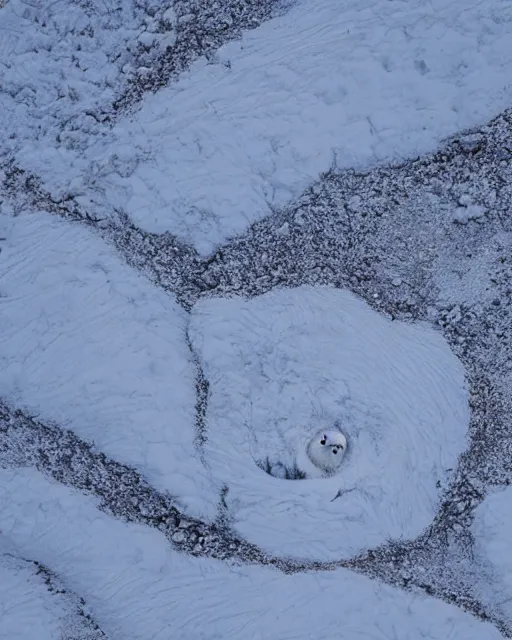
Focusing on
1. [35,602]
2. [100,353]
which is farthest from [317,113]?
[35,602]

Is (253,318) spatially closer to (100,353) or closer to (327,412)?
(327,412)

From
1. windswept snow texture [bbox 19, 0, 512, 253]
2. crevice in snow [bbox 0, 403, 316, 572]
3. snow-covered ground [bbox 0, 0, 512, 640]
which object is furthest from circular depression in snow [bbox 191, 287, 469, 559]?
windswept snow texture [bbox 19, 0, 512, 253]

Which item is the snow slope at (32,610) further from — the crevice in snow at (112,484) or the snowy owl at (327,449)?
the snowy owl at (327,449)

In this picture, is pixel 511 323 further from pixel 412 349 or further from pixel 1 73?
pixel 1 73

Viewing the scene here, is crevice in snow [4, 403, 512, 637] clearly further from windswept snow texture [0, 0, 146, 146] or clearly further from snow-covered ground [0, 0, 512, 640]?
windswept snow texture [0, 0, 146, 146]

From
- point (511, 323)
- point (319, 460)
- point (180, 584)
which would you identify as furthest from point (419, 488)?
point (180, 584)
